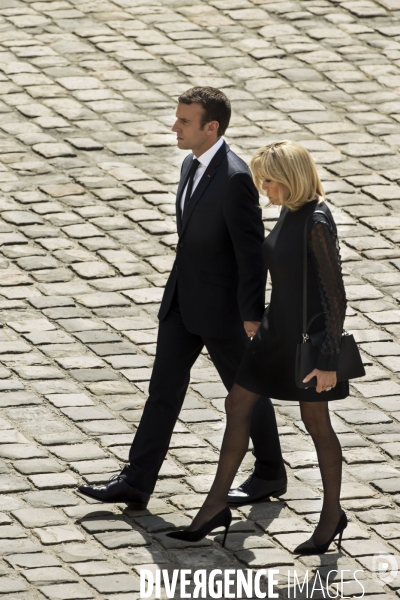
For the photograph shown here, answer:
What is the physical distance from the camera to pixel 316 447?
19.4 feet

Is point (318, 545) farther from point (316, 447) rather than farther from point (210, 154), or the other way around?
point (210, 154)

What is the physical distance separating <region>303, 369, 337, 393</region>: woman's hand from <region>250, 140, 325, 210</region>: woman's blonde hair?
762 mm

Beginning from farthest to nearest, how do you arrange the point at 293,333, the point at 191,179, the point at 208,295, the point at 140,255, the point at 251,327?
the point at 140,255 → the point at 191,179 → the point at 208,295 → the point at 251,327 → the point at 293,333

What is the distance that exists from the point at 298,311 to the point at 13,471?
185 cm

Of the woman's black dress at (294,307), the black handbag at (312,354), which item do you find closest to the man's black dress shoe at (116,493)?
the woman's black dress at (294,307)

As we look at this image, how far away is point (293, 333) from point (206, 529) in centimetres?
101

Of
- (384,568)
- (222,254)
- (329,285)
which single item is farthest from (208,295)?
(384,568)

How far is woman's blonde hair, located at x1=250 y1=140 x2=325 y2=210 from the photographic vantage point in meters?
5.66

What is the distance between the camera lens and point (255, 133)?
11219 millimetres

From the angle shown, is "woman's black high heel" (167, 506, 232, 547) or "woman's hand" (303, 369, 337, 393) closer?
"woman's hand" (303, 369, 337, 393)

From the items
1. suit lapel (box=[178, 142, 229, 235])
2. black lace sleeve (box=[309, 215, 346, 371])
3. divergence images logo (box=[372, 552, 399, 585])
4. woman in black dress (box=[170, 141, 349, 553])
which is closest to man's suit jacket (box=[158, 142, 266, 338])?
suit lapel (box=[178, 142, 229, 235])

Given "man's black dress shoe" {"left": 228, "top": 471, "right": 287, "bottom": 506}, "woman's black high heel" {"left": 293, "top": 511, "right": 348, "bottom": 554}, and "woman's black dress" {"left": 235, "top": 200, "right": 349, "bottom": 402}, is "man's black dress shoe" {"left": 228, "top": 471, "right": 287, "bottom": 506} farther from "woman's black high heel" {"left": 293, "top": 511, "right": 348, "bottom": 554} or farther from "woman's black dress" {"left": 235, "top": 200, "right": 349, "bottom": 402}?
"woman's black dress" {"left": 235, "top": 200, "right": 349, "bottom": 402}

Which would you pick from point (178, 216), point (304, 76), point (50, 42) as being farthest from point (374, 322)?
point (50, 42)

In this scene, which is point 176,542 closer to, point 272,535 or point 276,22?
point 272,535
